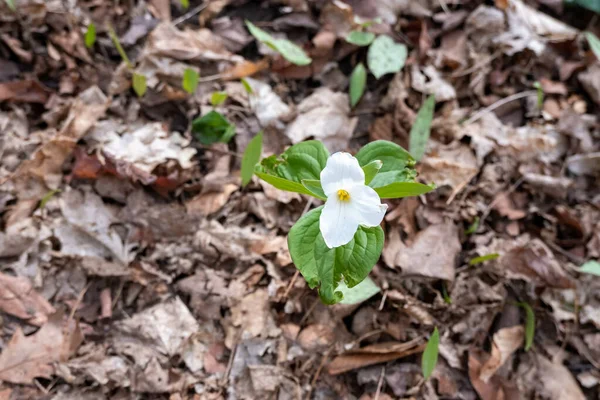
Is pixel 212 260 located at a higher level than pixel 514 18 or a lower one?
lower

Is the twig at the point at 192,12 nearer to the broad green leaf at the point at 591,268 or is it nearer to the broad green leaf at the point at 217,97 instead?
the broad green leaf at the point at 217,97

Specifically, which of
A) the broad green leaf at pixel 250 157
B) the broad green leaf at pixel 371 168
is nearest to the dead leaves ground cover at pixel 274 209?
the broad green leaf at pixel 250 157

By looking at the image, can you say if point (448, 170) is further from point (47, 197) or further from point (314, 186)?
point (47, 197)

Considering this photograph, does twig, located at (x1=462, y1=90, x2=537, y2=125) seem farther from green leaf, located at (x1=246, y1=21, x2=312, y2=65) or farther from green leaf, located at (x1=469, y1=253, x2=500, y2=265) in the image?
green leaf, located at (x1=246, y1=21, x2=312, y2=65)

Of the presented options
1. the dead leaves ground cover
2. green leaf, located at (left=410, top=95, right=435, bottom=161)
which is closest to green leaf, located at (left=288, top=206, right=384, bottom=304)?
the dead leaves ground cover

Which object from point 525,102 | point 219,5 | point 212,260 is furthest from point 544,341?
point 219,5

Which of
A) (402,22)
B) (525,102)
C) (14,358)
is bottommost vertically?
(14,358)

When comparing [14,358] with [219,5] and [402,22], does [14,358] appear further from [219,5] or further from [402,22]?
[402,22]
